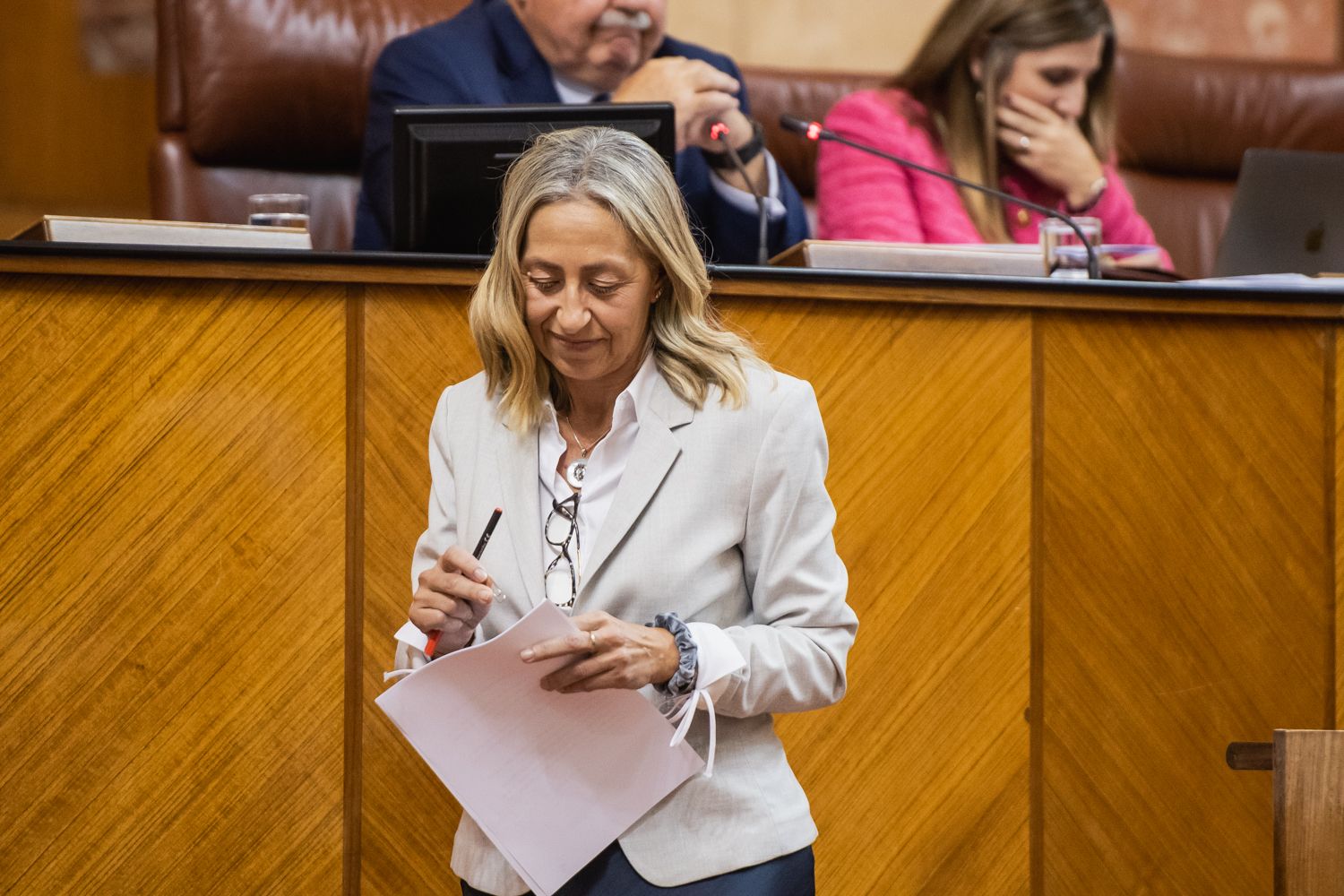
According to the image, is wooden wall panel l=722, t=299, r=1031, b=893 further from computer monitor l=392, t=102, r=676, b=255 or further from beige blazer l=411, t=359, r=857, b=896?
beige blazer l=411, t=359, r=857, b=896

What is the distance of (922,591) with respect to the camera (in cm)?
209

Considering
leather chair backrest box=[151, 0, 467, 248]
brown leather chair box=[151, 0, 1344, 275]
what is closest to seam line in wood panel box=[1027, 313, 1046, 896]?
brown leather chair box=[151, 0, 1344, 275]

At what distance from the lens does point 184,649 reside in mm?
1938

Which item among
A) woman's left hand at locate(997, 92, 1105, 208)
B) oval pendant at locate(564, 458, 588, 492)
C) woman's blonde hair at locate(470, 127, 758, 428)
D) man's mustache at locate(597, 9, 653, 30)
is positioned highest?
man's mustache at locate(597, 9, 653, 30)

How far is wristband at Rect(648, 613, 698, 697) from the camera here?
4.38 feet

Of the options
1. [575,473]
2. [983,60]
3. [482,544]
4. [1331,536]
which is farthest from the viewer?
[983,60]

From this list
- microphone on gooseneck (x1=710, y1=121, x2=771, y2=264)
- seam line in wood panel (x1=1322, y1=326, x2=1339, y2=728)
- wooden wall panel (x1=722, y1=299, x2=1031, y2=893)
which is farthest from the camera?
microphone on gooseneck (x1=710, y1=121, x2=771, y2=264)

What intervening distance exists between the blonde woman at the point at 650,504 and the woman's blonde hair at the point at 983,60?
163 centimetres

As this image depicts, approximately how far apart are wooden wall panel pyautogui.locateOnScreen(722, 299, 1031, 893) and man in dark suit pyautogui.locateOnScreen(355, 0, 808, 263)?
25.4 inches

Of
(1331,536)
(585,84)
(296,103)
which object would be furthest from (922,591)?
(296,103)

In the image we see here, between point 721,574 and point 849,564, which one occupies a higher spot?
point 721,574

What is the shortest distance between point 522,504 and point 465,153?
85cm

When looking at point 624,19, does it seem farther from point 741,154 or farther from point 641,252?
point 641,252

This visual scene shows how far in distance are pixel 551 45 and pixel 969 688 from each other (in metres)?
1.53
